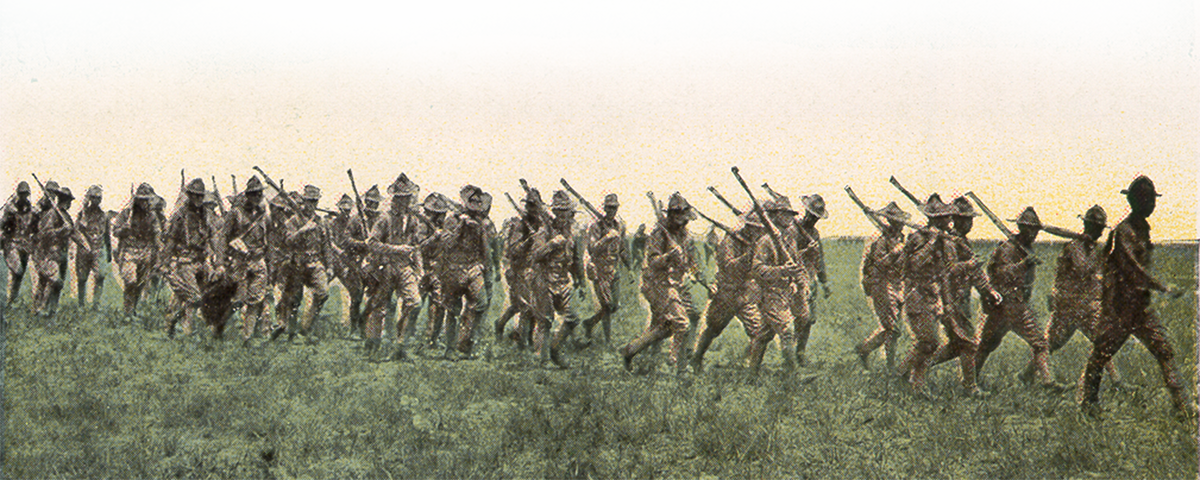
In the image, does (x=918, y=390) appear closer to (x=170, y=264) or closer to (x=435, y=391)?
(x=435, y=391)

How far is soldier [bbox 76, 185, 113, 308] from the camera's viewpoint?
15766 mm

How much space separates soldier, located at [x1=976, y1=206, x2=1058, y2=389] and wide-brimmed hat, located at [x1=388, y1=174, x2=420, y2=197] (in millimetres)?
6578

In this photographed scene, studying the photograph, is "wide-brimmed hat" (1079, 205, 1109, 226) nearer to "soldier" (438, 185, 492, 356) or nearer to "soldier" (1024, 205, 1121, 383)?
"soldier" (1024, 205, 1121, 383)

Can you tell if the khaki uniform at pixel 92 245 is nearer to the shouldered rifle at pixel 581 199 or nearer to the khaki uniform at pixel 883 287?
the shouldered rifle at pixel 581 199

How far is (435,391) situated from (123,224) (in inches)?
298

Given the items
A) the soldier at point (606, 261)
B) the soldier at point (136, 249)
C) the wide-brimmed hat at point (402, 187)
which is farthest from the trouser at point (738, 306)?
the soldier at point (136, 249)

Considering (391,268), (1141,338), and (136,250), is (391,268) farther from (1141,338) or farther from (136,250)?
(1141,338)

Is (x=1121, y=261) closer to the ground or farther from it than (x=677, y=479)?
farther from it

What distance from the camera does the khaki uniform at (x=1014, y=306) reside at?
29.9 ft

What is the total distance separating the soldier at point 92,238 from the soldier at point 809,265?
11.0 meters

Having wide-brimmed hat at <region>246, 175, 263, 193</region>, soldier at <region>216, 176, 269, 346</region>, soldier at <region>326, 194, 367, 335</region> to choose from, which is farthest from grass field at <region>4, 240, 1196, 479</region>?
soldier at <region>326, 194, 367, 335</region>

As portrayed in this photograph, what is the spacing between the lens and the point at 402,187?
1175 cm

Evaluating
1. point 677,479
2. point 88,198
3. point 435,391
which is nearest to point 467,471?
point 677,479

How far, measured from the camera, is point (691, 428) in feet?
26.3
